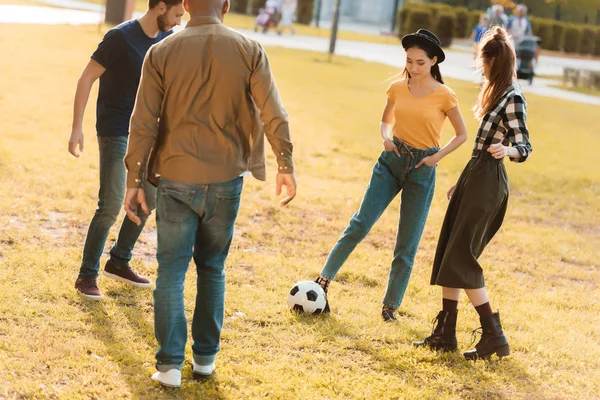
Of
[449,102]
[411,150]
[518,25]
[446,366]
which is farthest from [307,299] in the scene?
[518,25]

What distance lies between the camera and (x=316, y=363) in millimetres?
5188

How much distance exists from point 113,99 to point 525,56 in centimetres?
Result: 1894

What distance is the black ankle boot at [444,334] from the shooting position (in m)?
5.48

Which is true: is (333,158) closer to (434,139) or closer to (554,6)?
(434,139)

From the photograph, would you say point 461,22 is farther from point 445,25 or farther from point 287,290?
point 287,290

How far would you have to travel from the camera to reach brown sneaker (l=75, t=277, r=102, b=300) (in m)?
5.77

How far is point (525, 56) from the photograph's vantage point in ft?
74.8

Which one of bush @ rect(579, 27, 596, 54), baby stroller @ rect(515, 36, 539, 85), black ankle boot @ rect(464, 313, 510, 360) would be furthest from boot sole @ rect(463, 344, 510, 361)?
bush @ rect(579, 27, 596, 54)

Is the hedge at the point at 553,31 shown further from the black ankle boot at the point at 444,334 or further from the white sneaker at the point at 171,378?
the white sneaker at the point at 171,378

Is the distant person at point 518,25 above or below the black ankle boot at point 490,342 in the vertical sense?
above

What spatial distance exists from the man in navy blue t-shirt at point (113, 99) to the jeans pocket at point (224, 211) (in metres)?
1.43

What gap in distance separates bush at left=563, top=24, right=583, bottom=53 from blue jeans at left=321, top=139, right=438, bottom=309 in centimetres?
3864

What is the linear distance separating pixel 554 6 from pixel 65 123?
147 feet

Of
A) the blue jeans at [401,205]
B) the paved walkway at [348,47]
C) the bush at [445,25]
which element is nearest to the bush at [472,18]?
the bush at [445,25]
